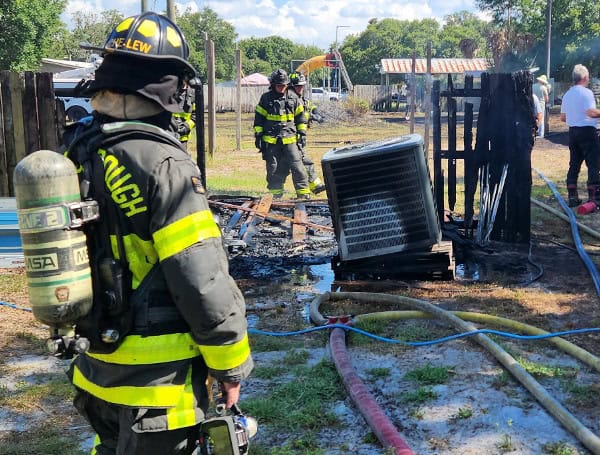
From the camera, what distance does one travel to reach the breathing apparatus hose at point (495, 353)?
3.33 m

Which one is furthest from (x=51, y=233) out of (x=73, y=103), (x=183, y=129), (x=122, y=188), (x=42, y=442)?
(x=73, y=103)

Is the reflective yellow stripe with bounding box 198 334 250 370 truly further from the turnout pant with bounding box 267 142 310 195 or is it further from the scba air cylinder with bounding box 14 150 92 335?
the turnout pant with bounding box 267 142 310 195

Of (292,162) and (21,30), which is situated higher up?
(21,30)

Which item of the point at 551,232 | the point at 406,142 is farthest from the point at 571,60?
the point at 406,142

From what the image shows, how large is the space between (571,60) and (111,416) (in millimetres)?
41827

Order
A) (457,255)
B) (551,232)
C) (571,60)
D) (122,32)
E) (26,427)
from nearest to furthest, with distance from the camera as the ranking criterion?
(122,32)
(26,427)
(457,255)
(551,232)
(571,60)

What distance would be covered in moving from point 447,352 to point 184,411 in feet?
9.27

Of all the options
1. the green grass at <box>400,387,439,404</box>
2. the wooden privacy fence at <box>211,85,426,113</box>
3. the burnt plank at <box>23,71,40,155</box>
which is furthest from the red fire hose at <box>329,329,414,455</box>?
the wooden privacy fence at <box>211,85,426,113</box>

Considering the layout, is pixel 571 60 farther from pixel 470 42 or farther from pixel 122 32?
pixel 122 32

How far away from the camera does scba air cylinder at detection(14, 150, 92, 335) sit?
1.98m

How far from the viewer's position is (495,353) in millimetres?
4355

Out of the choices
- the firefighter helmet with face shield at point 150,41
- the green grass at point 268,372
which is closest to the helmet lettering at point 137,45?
the firefighter helmet with face shield at point 150,41

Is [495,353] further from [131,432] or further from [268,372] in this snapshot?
[131,432]

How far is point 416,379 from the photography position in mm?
4211
